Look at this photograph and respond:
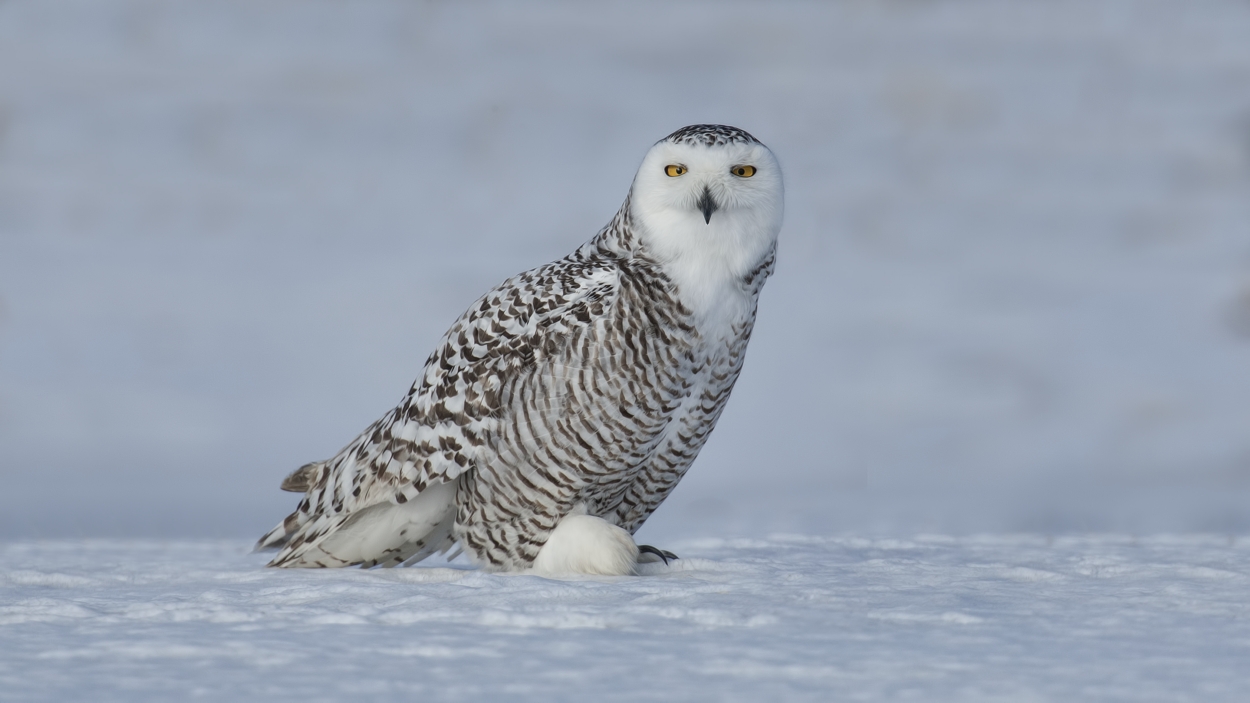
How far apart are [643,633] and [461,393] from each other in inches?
45.5

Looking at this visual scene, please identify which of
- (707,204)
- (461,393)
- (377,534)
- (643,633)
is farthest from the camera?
(377,534)

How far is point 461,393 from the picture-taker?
343 centimetres

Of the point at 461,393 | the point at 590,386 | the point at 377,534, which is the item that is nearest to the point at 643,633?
the point at 590,386

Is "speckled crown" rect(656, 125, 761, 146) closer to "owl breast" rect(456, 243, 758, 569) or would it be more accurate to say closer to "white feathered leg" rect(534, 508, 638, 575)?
"owl breast" rect(456, 243, 758, 569)

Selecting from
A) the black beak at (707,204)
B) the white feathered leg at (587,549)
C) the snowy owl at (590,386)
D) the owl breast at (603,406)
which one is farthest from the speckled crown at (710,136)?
the white feathered leg at (587,549)

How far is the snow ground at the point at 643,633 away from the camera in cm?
208

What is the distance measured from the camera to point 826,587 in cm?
305

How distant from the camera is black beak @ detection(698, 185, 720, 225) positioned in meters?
3.21

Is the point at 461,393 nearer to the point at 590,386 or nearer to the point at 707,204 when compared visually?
the point at 590,386

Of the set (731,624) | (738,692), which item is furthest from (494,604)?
(738,692)

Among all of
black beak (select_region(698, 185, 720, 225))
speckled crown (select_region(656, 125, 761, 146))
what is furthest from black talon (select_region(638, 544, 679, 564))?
speckled crown (select_region(656, 125, 761, 146))

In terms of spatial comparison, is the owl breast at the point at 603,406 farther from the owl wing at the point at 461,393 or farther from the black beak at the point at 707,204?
the black beak at the point at 707,204

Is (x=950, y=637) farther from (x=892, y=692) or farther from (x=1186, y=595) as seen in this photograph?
(x=1186, y=595)

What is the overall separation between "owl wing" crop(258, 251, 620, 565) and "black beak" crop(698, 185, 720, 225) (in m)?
0.29
